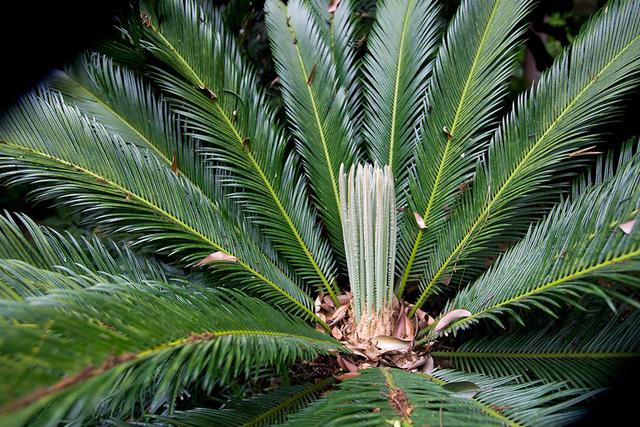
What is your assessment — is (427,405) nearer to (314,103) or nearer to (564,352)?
(564,352)

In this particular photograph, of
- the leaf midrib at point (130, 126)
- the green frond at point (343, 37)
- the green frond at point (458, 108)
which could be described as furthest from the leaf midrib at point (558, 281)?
the leaf midrib at point (130, 126)

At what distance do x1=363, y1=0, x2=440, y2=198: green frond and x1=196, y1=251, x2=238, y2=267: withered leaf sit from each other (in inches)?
25.3

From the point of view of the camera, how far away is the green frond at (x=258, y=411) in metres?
1.00

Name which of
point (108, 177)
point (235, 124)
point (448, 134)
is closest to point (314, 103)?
point (235, 124)

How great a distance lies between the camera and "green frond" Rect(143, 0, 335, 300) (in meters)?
1.50

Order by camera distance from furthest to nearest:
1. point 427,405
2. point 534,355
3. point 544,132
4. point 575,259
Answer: point 544,132 < point 534,355 < point 575,259 < point 427,405

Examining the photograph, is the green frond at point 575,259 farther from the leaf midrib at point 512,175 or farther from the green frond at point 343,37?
the green frond at point 343,37

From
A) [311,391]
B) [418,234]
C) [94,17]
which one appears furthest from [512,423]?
[94,17]

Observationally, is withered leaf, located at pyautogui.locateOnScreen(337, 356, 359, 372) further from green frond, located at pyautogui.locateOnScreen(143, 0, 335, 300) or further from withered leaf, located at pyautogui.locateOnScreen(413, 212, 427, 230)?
withered leaf, located at pyautogui.locateOnScreen(413, 212, 427, 230)

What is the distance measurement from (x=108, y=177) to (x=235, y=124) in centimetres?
43

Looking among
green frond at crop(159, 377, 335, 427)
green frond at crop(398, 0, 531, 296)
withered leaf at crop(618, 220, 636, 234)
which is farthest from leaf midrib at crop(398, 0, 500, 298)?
withered leaf at crop(618, 220, 636, 234)

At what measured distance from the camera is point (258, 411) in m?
1.10

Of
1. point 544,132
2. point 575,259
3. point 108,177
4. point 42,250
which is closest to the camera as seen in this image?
point 575,259

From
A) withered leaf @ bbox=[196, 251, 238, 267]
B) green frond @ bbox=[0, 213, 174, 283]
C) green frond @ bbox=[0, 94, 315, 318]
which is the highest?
green frond @ bbox=[0, 94, 315, 318]
